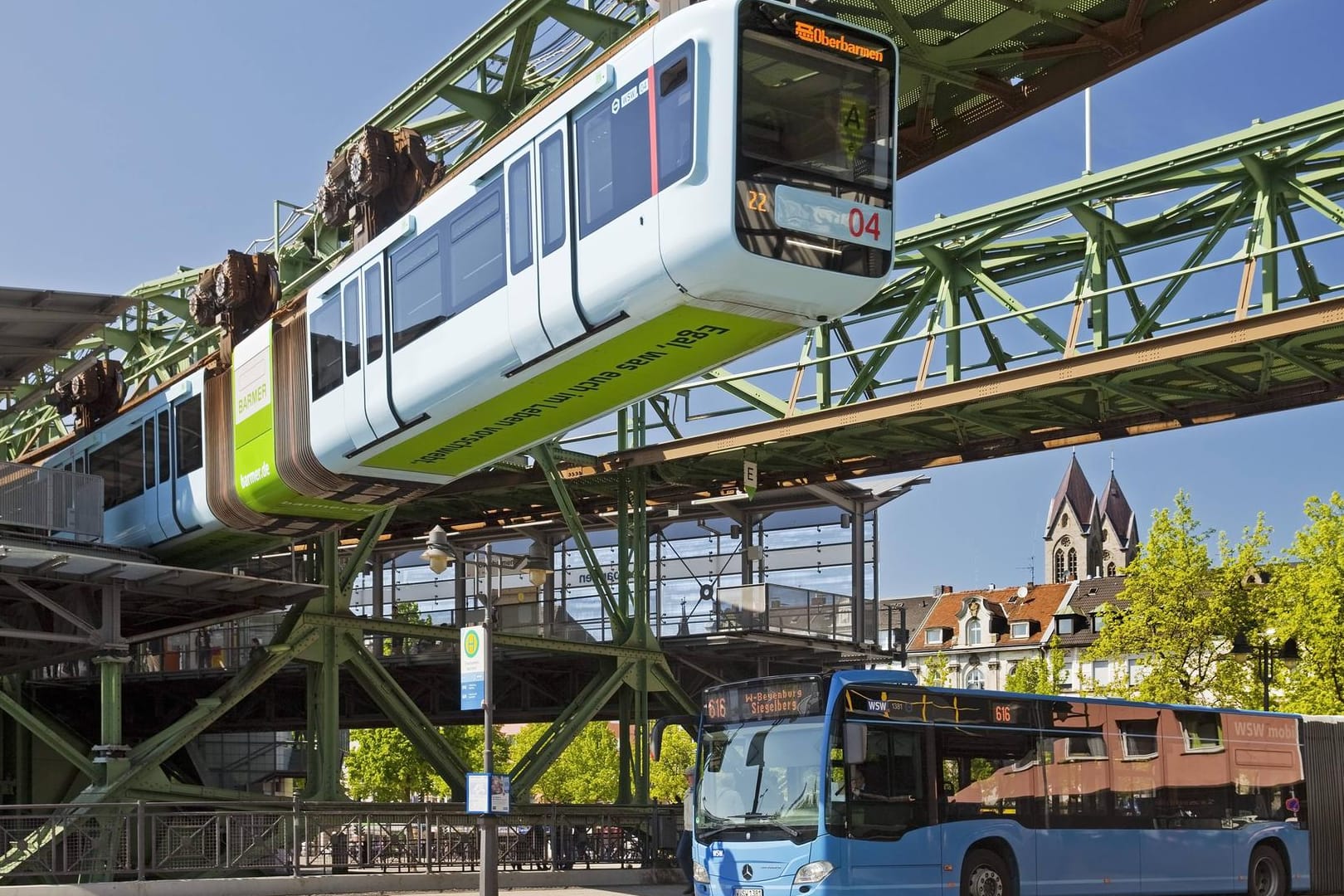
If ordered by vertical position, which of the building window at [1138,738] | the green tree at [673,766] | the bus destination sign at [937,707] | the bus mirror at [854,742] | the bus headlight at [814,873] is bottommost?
the green tree at [673,766]

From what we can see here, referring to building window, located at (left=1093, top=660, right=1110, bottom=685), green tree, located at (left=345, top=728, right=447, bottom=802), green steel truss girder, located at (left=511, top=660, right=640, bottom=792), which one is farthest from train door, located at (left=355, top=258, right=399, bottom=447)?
building window, located at (left=1093, top=660, right=1110, bottom=685)

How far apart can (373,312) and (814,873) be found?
845cm

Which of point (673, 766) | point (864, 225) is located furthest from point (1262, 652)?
point (673, 766)

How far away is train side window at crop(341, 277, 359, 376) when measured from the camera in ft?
64.7

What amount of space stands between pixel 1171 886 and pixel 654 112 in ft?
43.1

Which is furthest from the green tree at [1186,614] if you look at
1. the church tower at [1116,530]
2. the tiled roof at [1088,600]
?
the church tower at [1116,530]

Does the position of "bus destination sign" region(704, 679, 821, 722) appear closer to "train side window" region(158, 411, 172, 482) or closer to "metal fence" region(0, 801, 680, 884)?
"metal fence" region(0, 801, 680, 884)

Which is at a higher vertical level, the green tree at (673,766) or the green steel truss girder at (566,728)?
the green steel truss girder at (566,728)

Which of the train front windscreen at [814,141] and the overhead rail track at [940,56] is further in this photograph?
the overhead rail track at [940,56]

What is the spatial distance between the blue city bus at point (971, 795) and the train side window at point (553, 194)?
6.29 m

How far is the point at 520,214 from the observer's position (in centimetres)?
1612

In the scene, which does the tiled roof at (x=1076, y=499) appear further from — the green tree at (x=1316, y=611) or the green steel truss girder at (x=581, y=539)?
the green steel truss girder at (x=581, y=539)

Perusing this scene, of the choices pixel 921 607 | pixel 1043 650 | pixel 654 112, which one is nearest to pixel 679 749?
pixel 1043 650

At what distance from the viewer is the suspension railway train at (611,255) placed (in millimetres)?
13578
